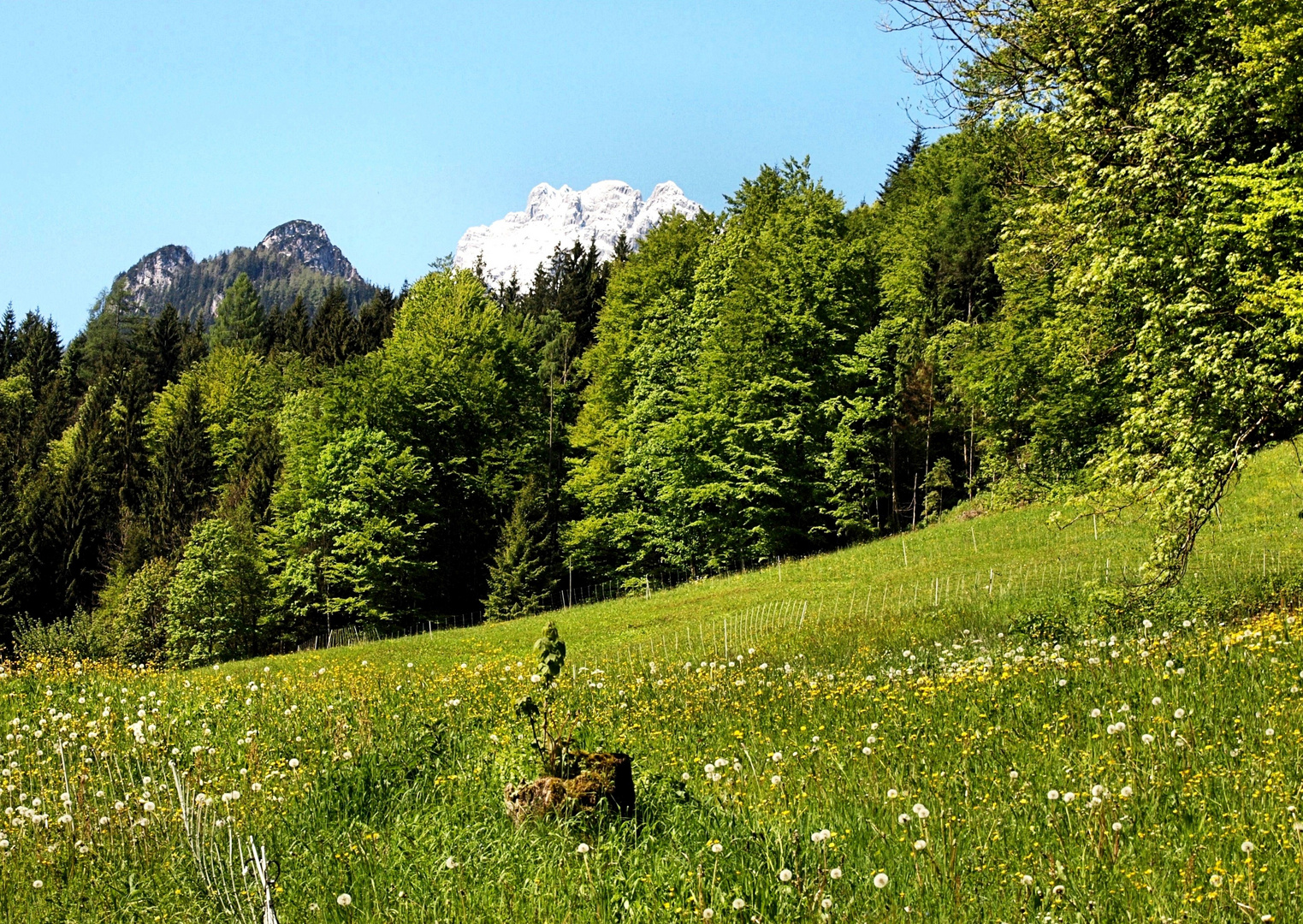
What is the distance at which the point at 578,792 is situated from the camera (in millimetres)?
6117

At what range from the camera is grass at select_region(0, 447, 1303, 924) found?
16.6 feet

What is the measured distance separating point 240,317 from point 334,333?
24.4 metres

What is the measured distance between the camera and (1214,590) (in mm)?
16031

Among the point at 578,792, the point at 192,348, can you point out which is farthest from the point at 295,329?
the point at 578,792

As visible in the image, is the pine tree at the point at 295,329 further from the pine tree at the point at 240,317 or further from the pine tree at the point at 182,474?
the pine tree at the point at 182,474

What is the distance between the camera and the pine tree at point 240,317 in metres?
96.3

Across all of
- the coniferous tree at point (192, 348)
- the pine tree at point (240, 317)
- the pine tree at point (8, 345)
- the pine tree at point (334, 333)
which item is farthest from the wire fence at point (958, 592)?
the pine tree at point (8, 345)

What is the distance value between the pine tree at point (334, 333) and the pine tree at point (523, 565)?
112ft

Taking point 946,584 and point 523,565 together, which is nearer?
point 946,584

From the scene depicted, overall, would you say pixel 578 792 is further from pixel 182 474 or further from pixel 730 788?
pixel 182 474

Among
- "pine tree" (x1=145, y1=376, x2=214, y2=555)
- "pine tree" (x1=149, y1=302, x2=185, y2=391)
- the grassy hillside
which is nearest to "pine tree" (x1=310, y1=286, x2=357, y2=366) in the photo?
"pine tree" (x1=145, y1=376, x2=214, y2=555)

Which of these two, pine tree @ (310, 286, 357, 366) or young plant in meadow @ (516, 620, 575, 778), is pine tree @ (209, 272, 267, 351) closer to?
pine tree @ (310, 286, 357, 366)

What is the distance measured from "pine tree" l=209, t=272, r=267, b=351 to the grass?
300ft

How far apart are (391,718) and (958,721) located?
565 centimetres
